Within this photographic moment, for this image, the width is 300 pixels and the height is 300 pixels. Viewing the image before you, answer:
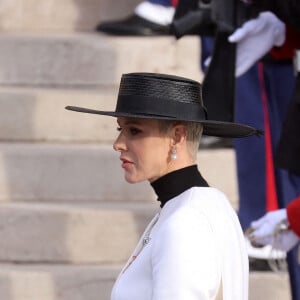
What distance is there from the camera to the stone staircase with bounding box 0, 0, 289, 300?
15.0 ft

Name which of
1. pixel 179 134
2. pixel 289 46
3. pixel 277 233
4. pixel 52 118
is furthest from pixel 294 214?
pixel 52 118

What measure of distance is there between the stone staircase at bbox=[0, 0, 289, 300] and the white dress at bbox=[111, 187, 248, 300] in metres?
1.98

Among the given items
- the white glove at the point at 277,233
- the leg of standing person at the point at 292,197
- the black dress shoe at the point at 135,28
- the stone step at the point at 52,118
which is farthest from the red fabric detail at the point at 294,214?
the black dress shoe at the point at 135,28

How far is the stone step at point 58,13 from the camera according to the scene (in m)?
6.06

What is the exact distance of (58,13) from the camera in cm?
610

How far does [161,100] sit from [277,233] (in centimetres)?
146

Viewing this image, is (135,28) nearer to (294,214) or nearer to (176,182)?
(294,214)

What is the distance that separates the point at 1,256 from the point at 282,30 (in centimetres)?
146

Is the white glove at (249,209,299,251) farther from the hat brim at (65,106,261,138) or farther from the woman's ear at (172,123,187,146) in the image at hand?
the woman's ear at (172,123,187,146)

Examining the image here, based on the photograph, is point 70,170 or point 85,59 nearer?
point 70,170

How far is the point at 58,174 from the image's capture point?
4.99 metres

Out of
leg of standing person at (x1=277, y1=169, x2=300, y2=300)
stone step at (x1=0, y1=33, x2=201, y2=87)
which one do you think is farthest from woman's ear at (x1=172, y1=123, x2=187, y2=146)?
stone step at (x1=0, y1=33, x2=201, y2=87)

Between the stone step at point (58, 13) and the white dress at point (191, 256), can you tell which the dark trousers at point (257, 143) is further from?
the white dress at point (191, 256)

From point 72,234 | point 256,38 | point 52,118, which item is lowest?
point 72,234
